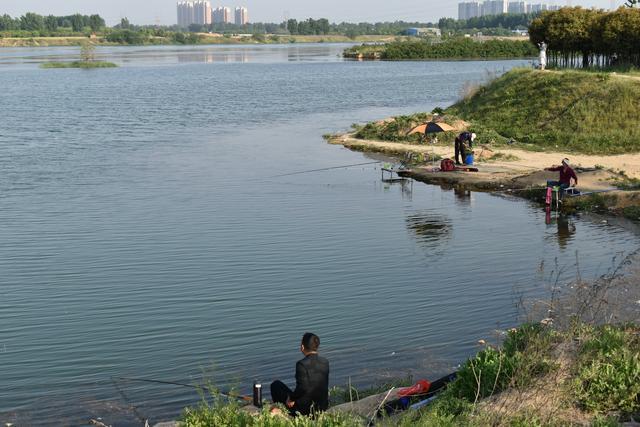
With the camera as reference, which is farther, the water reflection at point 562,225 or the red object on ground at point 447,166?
the red object on ground at point 447,166

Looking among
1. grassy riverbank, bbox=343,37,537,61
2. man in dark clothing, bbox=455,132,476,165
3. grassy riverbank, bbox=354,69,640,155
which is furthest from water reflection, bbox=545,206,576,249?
grassy riverbank, bbox=343,37,537,61

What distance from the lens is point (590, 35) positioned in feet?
182

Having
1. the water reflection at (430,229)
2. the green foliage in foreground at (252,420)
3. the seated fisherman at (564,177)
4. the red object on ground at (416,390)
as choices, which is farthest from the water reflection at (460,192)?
the green foliage in foreground at (252,420)

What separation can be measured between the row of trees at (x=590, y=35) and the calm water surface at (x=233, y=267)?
1848 cm

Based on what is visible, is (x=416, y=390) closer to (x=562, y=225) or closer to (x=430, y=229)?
(x=430, y=229)

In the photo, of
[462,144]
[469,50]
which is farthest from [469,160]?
[469,50]

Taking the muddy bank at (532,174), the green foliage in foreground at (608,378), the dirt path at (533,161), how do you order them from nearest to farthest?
the green foliage in foreground at (608,378), the muddy bank at (532,174), the dirt path at (533,161)

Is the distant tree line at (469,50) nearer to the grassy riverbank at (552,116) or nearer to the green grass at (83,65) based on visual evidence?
the green grass at (83,65)

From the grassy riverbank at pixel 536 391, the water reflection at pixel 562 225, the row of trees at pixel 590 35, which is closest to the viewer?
the grassy riverbank at pixel 536 391

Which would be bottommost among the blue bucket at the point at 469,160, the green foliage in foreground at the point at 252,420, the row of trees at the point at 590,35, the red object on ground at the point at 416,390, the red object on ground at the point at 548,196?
the red object on ground at the point at 416,390

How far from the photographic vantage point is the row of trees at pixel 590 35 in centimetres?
5262

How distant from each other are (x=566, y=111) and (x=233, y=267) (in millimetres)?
27527

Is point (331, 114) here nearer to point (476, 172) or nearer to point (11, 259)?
point (476, 172)

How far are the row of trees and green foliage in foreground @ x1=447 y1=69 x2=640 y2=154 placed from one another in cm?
453
